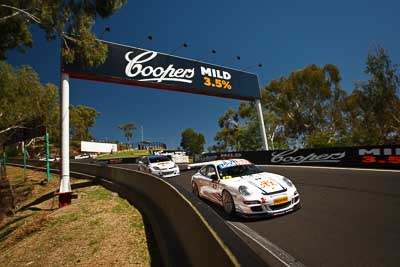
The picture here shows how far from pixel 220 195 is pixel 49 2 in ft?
45.3

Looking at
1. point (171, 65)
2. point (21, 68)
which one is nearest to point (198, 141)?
point (21, 68)

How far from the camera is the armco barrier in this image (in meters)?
2.64

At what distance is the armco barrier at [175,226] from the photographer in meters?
2.64

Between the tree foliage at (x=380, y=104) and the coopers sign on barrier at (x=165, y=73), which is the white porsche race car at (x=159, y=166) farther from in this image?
the tree foliage at (x=380, y=104)

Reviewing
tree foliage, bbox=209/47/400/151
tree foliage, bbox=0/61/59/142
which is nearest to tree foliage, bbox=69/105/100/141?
tree foliage, bbox=0/61/59/142

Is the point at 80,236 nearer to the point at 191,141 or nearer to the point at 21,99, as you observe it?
the point at 21,99

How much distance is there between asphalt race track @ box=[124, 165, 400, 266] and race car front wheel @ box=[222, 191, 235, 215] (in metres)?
0.24

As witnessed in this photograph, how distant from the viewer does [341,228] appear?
4.95 metres

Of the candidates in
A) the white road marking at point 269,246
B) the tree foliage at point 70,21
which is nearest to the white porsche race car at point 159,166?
the tree foliage at point 70,21

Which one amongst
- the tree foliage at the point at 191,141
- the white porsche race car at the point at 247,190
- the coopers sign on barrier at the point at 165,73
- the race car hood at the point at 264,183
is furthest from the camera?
the tree foliage at the point at 191,141

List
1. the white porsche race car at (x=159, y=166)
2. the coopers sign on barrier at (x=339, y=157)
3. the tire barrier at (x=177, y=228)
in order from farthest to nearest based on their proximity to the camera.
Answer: the white porsche race car at (x=159, y=166) → the coopers sign on barrier at (x=339, y=157) → the tire barrier at (x=177, y=228)

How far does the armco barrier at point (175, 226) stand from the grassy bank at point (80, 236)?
427mm

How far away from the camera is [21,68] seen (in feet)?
123

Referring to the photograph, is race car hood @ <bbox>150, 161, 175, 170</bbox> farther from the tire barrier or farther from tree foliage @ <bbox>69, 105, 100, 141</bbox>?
tree foliage @ <bbox>69, 105, 100, 141</bbox>
